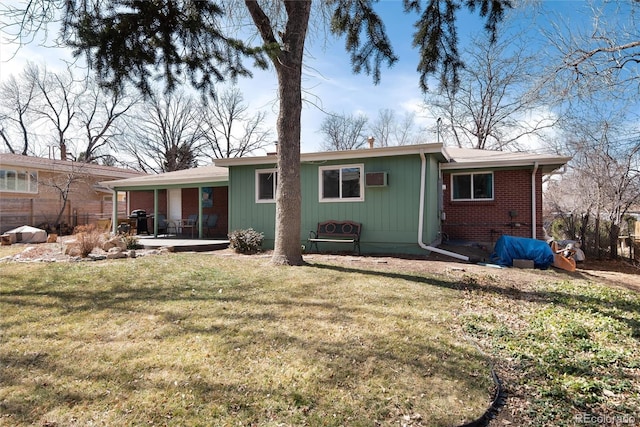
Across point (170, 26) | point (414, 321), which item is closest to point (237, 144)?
point (170, 26)

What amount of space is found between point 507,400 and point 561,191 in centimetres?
1929

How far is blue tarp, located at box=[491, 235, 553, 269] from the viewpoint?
26.6 ft

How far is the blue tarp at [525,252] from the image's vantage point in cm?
811

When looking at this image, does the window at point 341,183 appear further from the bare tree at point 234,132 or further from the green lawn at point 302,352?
the bare tree at point 234,132

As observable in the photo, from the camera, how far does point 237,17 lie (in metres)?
7.16

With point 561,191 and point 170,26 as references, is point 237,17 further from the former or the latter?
point 561,191

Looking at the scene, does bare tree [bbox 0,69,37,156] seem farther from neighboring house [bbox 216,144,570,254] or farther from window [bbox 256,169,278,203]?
window [bbox 256,169,278,203]

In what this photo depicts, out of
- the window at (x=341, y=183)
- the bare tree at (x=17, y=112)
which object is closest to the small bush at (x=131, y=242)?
the window at (x=341, y=183)

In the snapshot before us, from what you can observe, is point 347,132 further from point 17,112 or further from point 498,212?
point 17,112

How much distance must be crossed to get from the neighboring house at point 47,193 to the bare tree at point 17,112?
10362 mm

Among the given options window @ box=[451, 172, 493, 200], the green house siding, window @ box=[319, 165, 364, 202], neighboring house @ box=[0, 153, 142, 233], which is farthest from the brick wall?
neighboring house @ box=[0, 153, 142, 233]

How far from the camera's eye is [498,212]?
10.7m

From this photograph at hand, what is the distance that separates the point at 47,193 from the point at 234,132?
56.2 ft

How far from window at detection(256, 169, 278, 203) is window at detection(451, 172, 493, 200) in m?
5.87
